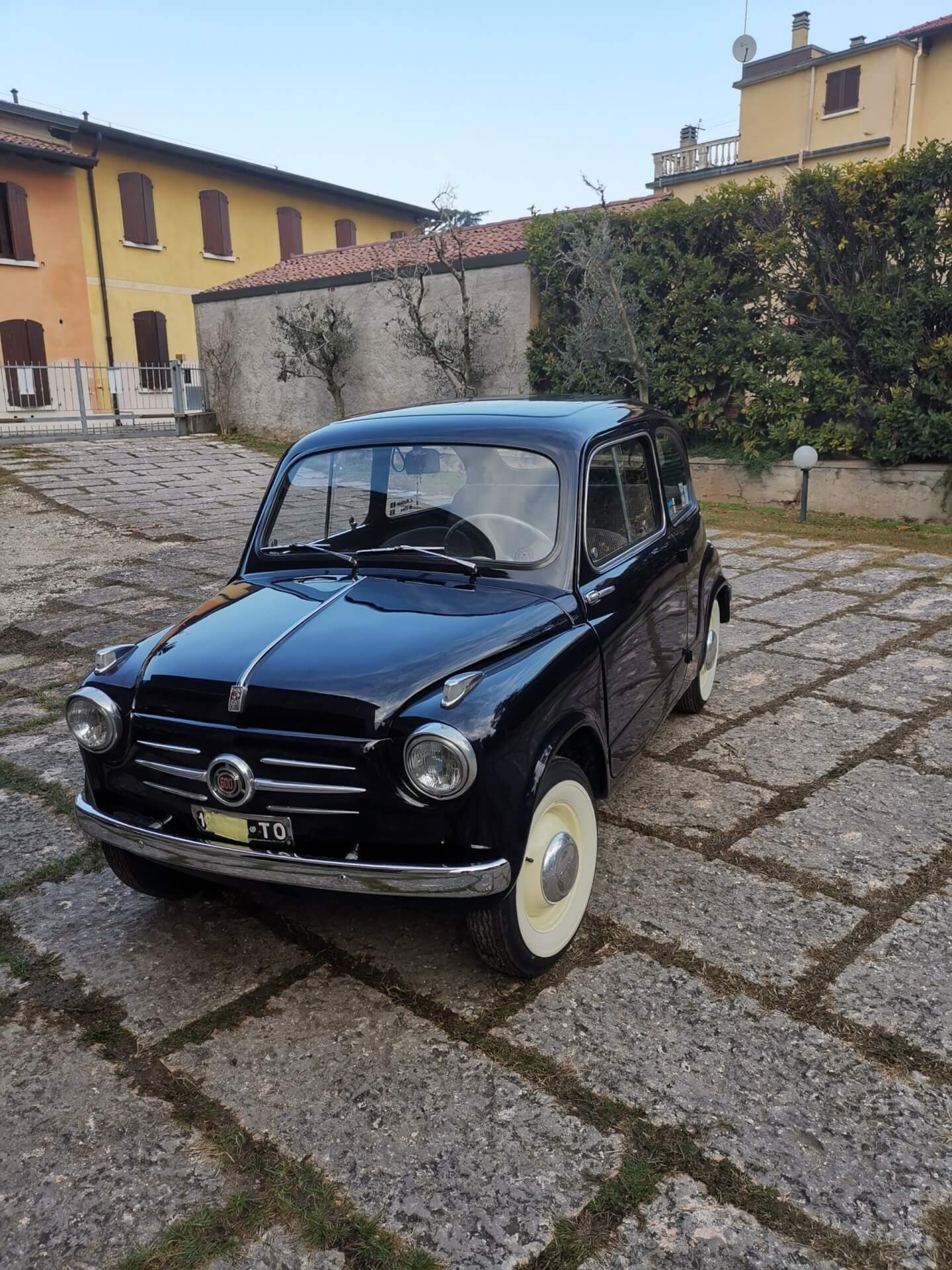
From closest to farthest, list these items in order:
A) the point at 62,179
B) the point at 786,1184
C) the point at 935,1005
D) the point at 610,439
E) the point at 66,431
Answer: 1. the point at 786,1184
2. the point at 935,1005
3. the point at 610,439
4. the point at 66,431
5. the point at 62,179

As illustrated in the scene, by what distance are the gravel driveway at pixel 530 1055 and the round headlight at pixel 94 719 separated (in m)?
0.72

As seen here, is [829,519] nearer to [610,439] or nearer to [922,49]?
[610,439]

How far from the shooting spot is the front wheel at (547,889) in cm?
261

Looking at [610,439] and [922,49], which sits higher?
[922,49]

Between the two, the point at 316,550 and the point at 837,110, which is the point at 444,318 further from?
the point at 837,110

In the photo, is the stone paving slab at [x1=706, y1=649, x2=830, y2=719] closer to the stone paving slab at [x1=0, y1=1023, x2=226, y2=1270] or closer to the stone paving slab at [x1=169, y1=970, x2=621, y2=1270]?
the stone paving slab at [x1=169, y1=970, x2=621, y2=1270]

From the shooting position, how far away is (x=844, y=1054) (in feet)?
8.07

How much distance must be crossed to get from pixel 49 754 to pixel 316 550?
2069 millimetres

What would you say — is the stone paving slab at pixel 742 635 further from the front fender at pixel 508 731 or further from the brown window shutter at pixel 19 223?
the brown window shutter at pixel 19 223

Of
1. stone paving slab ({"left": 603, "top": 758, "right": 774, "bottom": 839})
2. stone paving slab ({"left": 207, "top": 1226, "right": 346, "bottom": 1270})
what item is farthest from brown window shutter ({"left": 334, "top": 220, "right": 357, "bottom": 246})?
stone paving slab ({"left": 207, "top": 1226, "right": 346, "bottom": 1270})

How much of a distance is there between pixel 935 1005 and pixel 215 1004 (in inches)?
82.0

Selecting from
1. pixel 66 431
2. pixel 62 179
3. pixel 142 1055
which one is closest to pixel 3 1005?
pixel 142 1055

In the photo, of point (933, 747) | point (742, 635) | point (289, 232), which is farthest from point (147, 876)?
point (289, 232)

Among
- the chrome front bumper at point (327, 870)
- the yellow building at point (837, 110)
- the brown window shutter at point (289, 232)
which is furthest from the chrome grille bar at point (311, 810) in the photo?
the brown window shutter at point (289, 232)
